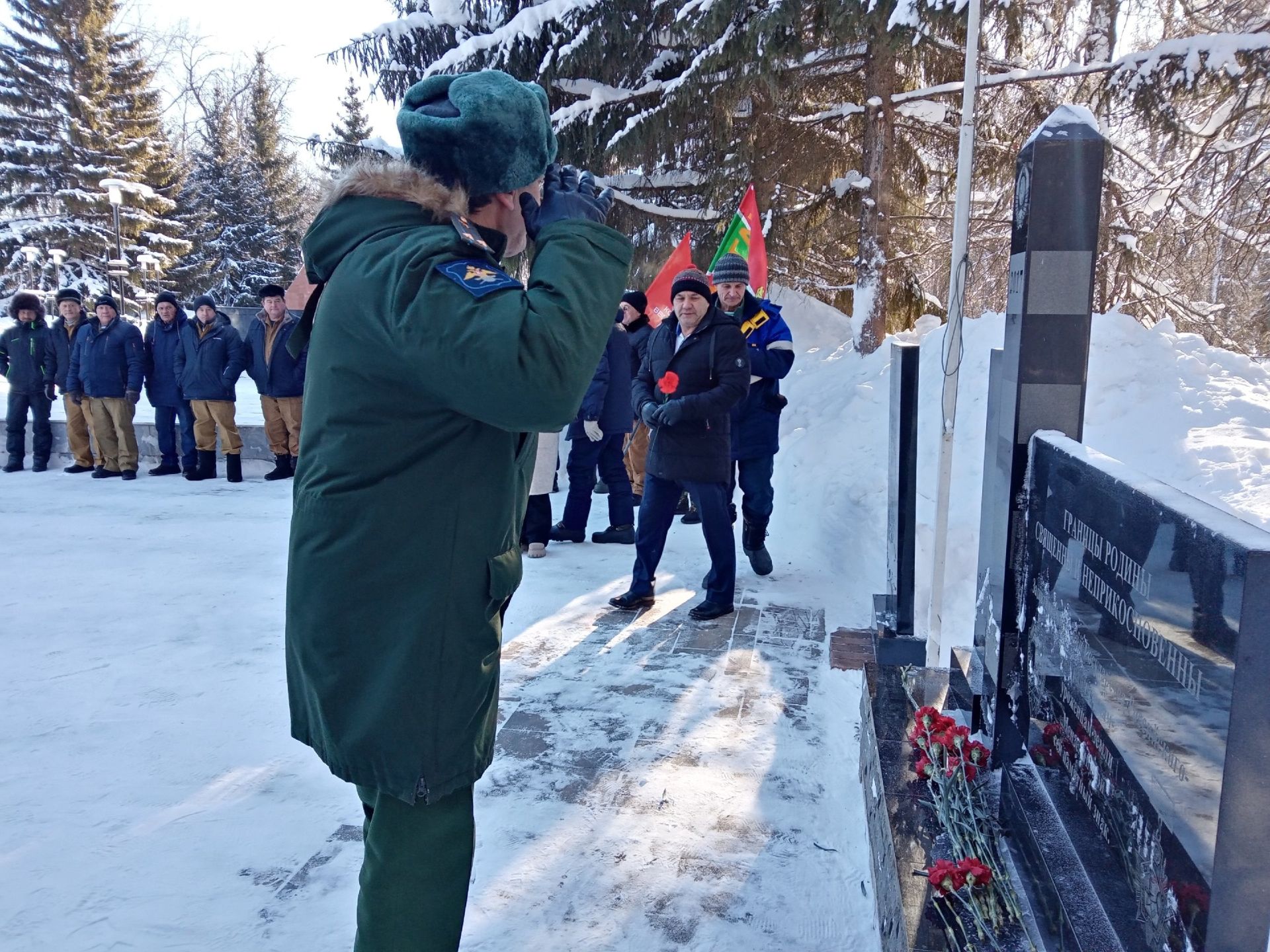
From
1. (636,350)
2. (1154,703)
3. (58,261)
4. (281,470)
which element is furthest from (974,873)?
(58,261)

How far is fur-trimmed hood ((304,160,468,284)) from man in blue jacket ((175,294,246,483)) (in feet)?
27.2

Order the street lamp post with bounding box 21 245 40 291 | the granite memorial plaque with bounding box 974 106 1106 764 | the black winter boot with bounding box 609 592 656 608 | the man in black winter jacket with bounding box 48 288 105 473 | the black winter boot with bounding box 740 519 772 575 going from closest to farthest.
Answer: the granite memorial plaque with bounding box 974 106 1106 764, the black winter boot with bounding box 609 592 656 608, the black winter boot with bounding box 740 519 772 575, the man in black winter jacket with bounding box 48 288 105 473, the street lamp post with bounding box 21 245 40 291

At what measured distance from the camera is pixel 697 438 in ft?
15.9

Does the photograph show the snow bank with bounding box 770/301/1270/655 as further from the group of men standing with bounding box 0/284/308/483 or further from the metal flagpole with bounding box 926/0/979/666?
the group of men standing with bounding box 0/284/308/483

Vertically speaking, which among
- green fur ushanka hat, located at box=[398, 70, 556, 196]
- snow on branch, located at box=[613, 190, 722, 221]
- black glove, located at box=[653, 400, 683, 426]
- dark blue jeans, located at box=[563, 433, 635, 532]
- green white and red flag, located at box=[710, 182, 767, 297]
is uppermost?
snow on branch, located at box=[613, 190, 722, 221]

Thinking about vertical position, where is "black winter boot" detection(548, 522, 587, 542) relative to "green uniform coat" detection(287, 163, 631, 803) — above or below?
below

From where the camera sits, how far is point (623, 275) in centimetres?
156

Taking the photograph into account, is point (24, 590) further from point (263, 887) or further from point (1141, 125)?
point (1141, 125)

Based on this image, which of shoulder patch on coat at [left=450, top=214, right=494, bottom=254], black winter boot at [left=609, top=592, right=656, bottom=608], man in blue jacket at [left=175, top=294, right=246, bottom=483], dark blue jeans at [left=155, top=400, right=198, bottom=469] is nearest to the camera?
shoulder patch on coat at [left=450, top=214, right=494, bottom=254]

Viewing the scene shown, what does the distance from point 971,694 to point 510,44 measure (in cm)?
1002

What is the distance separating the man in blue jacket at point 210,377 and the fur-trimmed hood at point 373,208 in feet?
27.2

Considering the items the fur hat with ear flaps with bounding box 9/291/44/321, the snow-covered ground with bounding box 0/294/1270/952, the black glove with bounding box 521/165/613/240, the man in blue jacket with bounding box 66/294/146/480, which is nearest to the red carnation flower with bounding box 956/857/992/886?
the snow-covered ground with bounding box 0/294/1270/952

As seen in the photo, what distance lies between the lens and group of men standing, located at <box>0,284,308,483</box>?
9266mm

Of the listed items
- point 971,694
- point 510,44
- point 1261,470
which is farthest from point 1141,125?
point 971,694
